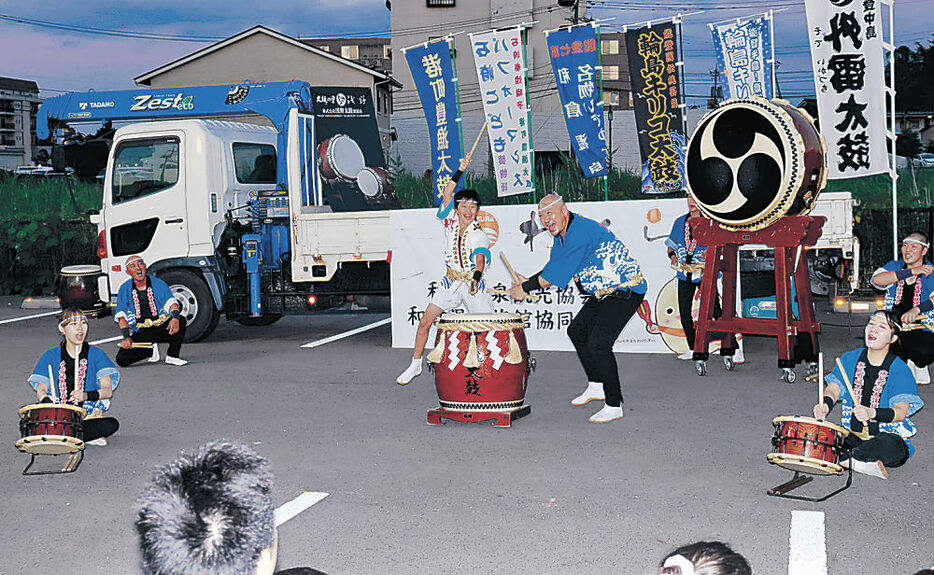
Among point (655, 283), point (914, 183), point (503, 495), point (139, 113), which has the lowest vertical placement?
point (503, 495)

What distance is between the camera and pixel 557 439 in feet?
26.0

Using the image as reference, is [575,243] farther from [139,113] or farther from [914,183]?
[914,183]

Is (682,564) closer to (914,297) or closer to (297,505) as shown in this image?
(297,505)

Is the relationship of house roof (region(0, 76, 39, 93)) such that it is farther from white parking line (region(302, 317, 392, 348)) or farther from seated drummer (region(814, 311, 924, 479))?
seated drummer (region(814, 311, 924, 479))

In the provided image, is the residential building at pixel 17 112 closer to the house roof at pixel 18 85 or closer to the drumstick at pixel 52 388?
the house roof at pixel 18 85

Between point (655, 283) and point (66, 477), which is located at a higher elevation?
point (655, 283)

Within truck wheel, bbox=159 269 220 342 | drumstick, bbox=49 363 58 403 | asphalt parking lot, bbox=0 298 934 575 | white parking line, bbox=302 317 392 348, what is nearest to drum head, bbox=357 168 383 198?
white parking line, bbox=302 317 392 348

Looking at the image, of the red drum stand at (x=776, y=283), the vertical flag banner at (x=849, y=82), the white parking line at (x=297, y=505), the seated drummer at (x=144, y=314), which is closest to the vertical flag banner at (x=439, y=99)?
the seated drummer at (x=144, y=314)

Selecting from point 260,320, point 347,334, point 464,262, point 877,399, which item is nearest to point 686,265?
point 464,262

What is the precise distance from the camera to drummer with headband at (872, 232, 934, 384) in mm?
9281

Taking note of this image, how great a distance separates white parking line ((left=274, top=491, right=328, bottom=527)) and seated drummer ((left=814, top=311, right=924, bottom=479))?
308 cm

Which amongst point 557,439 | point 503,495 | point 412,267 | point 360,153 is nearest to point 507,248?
point 412,267

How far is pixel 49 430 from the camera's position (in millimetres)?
7000

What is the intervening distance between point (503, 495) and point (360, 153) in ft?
Answer: 29.5
